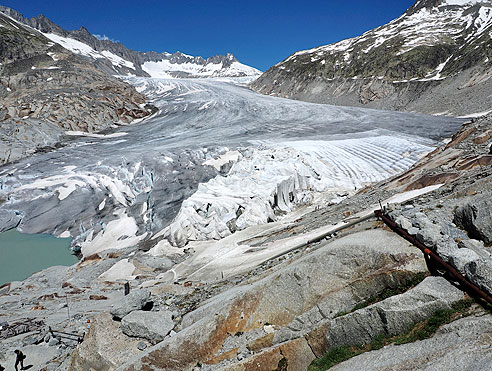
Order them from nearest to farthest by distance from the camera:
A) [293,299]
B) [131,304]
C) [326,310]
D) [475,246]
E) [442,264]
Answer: [442,264]
[475,246]
[326,310]
[293,299]
[131,304]

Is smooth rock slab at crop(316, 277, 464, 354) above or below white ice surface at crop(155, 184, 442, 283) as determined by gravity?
below

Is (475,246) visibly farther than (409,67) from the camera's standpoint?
No

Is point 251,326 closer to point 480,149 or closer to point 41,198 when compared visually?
point 480,149

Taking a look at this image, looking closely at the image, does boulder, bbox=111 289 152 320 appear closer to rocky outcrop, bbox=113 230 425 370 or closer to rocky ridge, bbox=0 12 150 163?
rocky outcrop, bbox=113 230 425 370

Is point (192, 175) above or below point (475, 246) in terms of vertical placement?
above

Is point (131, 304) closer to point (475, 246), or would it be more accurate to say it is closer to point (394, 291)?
point (394, 291)

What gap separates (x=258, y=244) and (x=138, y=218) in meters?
12.5

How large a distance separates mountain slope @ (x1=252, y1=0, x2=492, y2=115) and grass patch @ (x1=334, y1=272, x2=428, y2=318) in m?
46.9

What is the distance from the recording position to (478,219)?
555 centimetres

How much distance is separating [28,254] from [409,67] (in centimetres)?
6568

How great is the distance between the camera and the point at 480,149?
12.7 meters

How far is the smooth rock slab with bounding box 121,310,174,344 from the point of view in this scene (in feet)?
23.7

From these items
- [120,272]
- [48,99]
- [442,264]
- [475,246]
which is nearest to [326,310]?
[442,264]

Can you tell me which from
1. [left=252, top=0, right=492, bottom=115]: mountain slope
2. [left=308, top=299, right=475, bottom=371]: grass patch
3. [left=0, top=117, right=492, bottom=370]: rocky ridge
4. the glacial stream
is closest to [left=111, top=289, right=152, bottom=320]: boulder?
[left=0, top=117, right=492, bottom=370]: rocky ridge
